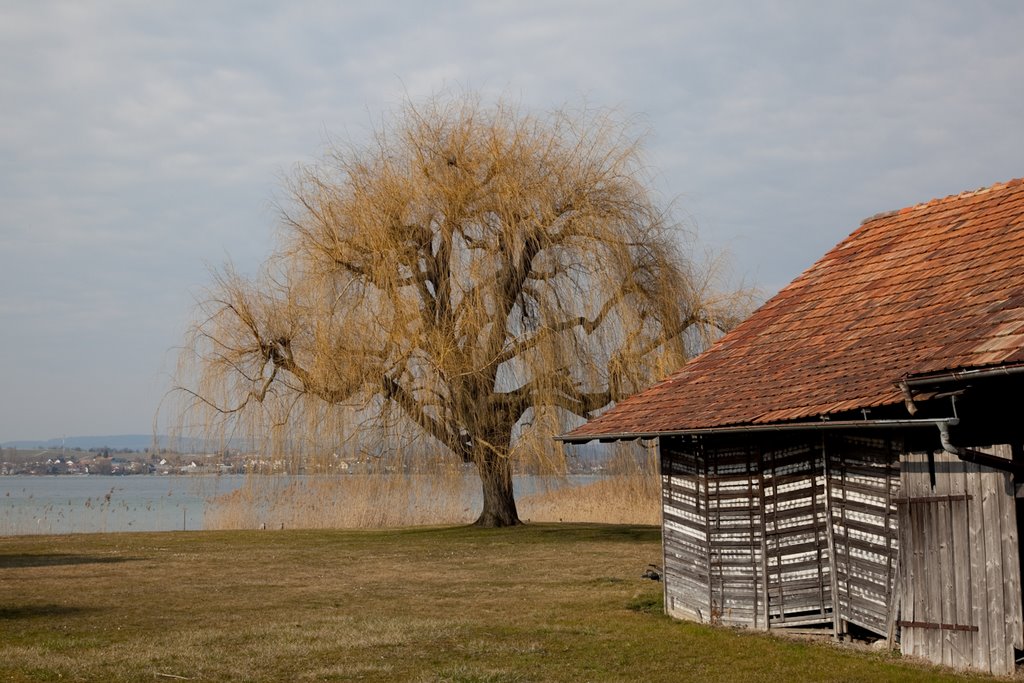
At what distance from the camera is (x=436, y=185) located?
25.2 metres

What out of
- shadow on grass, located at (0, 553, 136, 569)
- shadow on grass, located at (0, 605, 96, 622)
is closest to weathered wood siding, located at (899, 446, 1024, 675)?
shadow on grass, located at (0, 605, 96, 622)

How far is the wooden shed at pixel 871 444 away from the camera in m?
9.95

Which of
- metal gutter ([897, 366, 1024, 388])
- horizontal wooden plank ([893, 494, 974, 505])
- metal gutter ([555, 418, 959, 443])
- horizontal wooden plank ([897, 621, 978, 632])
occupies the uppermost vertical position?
metal gutter ([897, 366, 1024, 388])

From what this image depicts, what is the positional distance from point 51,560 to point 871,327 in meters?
17.0

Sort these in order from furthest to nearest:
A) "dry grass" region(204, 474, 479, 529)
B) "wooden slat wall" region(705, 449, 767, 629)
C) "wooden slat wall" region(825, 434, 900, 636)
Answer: "dry grass" region(204, 474, 479, 529) < "wooden slat wall" region(705, 449, 767, 629) < "wooden slat wall" region(825, 434, 900, 636)

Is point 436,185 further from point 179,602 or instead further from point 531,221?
point 179,602

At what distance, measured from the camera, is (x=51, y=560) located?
2178 cm

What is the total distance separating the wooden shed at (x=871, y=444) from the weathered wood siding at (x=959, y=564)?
0.02 m

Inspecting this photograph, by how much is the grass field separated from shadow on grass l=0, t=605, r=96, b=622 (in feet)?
0.13

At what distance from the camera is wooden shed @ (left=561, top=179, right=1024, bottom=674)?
9.95 m

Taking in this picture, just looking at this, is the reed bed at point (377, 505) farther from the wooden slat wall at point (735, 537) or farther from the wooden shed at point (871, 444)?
the wooden slat wall at point (735, 537)

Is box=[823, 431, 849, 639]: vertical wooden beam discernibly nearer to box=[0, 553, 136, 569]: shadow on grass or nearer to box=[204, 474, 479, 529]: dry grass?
box=[0, 553, 136, 569]: shadow on grass

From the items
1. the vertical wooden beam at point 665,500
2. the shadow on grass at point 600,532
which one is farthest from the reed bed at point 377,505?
the vertical wooden beam at point 665,500

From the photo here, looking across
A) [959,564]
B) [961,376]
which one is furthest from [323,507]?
[961,376]
